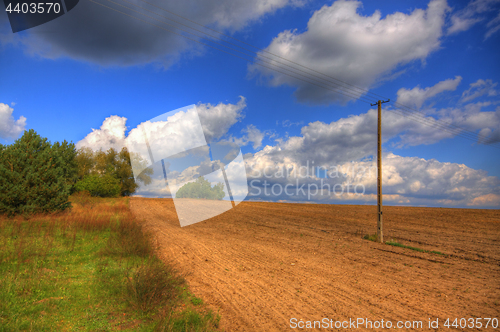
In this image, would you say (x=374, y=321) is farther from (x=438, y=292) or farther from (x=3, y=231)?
(x=3, y=231)

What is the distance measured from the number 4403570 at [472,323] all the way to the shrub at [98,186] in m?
44.1

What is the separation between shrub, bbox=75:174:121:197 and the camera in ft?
126

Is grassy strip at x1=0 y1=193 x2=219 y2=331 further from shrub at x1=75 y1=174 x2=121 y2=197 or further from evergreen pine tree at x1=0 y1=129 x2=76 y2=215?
shrub at x1=75 y1=174 x2=121 y2=197

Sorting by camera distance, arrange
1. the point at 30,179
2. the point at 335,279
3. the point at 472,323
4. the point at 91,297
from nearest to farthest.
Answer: the point at 472,323 → the point at 91,297 → the point at 335,279 → the point at 30,179

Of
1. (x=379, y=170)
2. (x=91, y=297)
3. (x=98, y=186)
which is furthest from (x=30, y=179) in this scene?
(x=98, y=186)

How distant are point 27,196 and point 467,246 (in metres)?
26.5

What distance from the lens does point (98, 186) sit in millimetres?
39469

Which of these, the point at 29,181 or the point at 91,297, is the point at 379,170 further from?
the point at 29,181

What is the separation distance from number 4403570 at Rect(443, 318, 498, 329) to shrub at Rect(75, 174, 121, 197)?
4415 cm

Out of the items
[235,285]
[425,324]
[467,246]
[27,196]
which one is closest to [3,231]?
[27,196]

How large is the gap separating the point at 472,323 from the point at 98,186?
45379 mm

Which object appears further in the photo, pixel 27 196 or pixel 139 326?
pixel 27 196

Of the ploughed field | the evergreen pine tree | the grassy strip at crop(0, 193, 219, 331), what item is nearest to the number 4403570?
the ploughed field

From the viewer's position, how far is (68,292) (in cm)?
541
